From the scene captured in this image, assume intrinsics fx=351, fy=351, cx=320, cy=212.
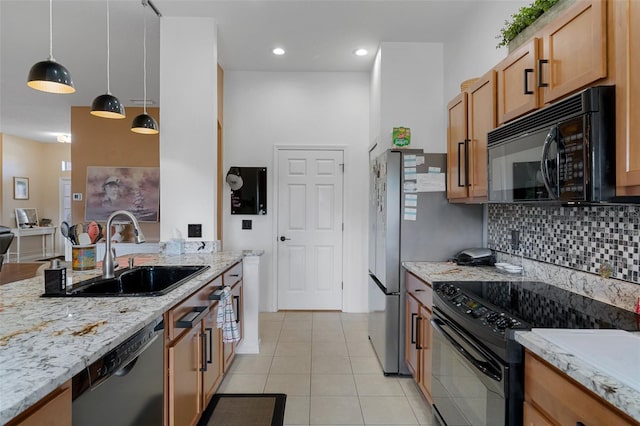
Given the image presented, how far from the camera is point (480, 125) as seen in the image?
215 cm

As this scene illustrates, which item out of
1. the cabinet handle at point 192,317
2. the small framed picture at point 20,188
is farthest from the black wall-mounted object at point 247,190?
the small framed picture at point 20,188

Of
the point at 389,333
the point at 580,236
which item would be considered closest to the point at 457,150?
the point at 580,236

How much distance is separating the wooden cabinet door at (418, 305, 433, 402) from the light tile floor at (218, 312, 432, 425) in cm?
18

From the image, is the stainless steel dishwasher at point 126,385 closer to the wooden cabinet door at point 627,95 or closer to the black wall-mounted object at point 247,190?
the wooden cabinet door at point 627,95

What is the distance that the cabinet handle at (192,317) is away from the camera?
1616 millimetres

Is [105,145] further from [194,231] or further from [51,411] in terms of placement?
[51,411]

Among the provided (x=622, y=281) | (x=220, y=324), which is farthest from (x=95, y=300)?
(x=622, y=281)

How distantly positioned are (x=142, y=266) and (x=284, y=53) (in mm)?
2626

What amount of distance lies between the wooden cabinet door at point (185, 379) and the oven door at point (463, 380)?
4.16 ft

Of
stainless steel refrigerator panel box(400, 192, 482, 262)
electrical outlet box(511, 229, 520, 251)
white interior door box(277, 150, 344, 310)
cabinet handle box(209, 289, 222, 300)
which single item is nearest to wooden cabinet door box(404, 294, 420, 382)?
stainless steel refrigerator panel box(400, 192, 482, 262)

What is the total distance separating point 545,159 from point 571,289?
2.69ft

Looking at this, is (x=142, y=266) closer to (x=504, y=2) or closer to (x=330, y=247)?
(x=330, y=247)

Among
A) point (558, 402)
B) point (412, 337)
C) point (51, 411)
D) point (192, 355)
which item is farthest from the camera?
point (412, 337)

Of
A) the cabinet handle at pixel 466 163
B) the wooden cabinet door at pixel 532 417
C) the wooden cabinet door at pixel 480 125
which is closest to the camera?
the wooden cabinet door at pixel 532 417
